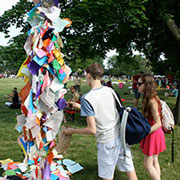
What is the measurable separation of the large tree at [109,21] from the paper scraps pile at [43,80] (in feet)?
15.2

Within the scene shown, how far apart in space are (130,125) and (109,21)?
5980 mm

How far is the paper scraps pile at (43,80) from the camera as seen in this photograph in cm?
278

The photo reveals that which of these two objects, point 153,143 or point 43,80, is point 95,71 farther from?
point 153,143

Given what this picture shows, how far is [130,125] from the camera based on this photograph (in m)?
2.57

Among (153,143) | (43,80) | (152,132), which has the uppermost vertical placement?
(43,80)

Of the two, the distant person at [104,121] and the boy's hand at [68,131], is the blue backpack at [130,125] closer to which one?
the distant person at [104,121]

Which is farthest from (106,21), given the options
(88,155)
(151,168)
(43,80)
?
(151,168)

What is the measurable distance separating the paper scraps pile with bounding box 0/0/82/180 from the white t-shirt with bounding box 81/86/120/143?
67 centimetres

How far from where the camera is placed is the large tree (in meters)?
7.38

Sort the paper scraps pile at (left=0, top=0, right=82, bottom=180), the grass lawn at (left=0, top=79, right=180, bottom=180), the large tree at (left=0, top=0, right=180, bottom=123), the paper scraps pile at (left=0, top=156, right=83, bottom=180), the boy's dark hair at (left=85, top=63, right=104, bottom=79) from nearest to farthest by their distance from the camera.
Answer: the boy's dark hair at (left=85, top=63, right=104, bottom=79) → the paper scraps pile at (left=0, top=0, right=82, bottom=180) → the paper scraps pile at (left=0, top=156, right=83, bottom=180) → the grass lawn at (left=0, top=79, right=180, bottom=180) → the large tree at (left=0, top=0, right=180, bottom=123)

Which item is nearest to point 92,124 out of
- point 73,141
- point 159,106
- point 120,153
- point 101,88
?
point 101,88

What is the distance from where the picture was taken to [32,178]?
324cm

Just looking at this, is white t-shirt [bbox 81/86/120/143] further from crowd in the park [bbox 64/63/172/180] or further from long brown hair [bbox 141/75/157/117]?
long brown hair [bbox 141/75/157/117]

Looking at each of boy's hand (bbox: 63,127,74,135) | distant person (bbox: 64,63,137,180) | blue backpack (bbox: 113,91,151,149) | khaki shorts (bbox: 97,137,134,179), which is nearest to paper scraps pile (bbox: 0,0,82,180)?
boy's hand (bbox: 63,127,74,135)
